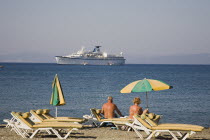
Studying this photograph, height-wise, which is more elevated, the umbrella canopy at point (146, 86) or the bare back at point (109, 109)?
the umbrella canopy at point (146, 86)

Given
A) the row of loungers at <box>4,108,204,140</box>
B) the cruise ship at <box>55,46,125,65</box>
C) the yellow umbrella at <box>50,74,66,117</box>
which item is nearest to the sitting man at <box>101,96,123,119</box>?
the yellow umbrella at <box>50,74,66,117</box>

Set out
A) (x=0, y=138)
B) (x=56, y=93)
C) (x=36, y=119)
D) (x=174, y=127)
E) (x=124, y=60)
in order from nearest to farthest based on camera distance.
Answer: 1. (x=174, y=127)
2. (x=0, y=138)
3. (x=36, y=119)
4. (x=56, y=93)
5. (x=124, y=60)

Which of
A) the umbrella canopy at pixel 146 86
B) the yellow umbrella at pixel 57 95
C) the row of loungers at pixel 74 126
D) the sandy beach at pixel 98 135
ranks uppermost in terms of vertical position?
the umbrella canopy at pixel 146 86

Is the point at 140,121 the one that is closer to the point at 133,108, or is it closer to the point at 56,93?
the point at 133,108

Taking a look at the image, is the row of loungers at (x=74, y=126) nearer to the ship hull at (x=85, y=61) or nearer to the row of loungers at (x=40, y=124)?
the row of loungers at (x=40, y=124)

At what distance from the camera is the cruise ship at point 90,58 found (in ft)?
490

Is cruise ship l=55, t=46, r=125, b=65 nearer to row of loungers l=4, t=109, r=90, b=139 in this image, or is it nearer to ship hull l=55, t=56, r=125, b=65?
ship hull l=55, t=56, r=125, b=65

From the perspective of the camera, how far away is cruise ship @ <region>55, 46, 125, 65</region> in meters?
150

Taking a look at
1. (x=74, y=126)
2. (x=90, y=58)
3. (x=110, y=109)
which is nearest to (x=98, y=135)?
(x=74, y=126)

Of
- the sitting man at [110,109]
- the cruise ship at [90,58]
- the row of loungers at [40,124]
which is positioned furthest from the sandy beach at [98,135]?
the cruise ship at [90,58]

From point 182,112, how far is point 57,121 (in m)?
9.72

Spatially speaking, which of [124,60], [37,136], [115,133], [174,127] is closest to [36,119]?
[37,136]

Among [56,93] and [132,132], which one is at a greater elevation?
[56,93]

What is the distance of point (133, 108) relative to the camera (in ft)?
36.0
